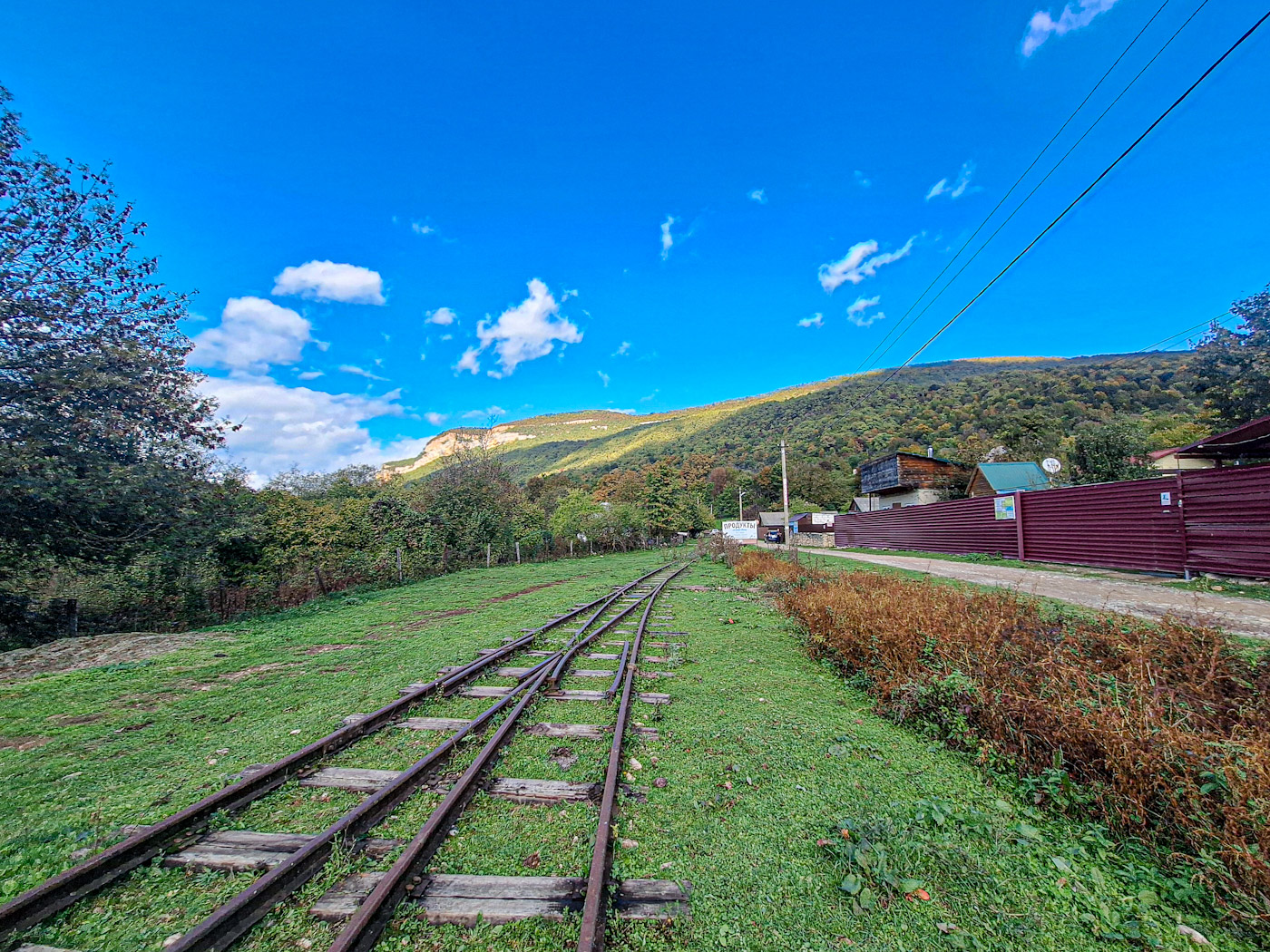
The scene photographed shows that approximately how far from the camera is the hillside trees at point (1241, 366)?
2106cm

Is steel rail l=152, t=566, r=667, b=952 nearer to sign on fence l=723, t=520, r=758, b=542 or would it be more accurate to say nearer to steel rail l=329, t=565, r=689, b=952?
steel rail l=329, t=565, r=689, b=952

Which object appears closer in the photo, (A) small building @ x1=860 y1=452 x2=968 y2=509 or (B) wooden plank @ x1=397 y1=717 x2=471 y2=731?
(B) wooden plank @ x1=397 y1=717 x2=471 y2=731

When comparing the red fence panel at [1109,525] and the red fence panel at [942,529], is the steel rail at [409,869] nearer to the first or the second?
the red fence panel at [1109,525]

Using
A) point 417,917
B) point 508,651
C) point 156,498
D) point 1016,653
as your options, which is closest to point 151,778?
point 417,917

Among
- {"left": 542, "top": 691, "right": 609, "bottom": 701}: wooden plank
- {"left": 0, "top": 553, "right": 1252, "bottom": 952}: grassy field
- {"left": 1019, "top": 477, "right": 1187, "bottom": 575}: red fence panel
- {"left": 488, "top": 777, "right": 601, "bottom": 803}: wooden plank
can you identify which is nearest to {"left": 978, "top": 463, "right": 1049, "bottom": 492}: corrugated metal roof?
{"left": 1019, "top": 477, "right": 1187, "bottom": 575}: red fence panel

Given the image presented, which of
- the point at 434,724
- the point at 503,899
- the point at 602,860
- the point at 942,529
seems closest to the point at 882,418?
the point at 942,529

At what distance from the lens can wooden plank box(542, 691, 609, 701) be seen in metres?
5.33

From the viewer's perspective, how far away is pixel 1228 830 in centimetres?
231

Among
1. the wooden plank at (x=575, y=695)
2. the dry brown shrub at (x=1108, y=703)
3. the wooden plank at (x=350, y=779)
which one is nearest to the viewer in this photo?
the dry brown shrub at (x=1108, y=703)

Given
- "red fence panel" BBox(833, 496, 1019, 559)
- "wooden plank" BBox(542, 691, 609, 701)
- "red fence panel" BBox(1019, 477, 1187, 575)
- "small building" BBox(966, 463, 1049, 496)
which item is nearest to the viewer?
"wooden plank" BBox(542, 691, 609, 701)

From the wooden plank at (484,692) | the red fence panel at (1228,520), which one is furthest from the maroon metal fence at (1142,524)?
the wooden plank at (484,692)

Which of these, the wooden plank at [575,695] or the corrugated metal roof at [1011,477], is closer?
the wooden plank at [575,695]

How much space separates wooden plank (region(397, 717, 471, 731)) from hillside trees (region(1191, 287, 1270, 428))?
110 ft

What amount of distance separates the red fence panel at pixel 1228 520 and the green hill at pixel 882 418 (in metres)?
11.0
